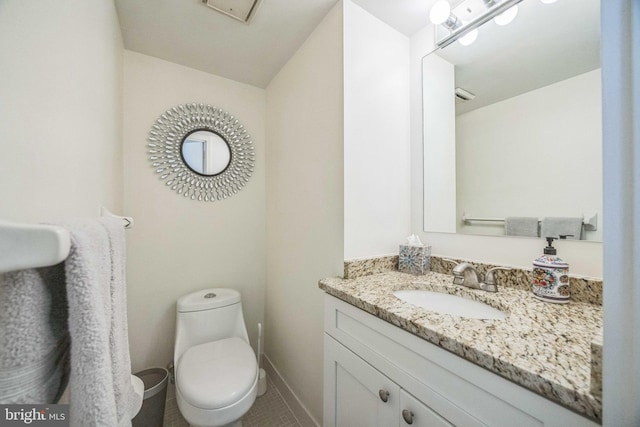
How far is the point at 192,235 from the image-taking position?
5.07ft

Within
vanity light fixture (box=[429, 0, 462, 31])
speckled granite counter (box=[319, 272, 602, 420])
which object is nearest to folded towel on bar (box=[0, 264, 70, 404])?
speckled granite counter (box=[319, 272, 602, 420])

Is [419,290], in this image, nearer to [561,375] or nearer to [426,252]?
[426,252]

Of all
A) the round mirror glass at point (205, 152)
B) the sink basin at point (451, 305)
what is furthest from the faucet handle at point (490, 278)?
the round mirror glass at point (205, 152)

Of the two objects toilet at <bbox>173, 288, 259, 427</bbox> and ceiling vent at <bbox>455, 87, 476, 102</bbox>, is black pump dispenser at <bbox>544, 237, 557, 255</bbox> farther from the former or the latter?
toilet at <bbox>173, 288, 259, 427</bbox>

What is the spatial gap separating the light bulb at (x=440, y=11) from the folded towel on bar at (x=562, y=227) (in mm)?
927

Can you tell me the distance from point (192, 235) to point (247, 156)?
68cm

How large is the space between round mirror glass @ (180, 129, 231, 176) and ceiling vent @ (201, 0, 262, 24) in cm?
69

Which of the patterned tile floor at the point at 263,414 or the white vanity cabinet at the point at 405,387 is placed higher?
the white vanity cabinet at the point at 405,387

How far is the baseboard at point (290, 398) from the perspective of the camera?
3.96 ft

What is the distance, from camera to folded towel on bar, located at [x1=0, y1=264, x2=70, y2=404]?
0.25 meters

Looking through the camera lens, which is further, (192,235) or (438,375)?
(192,235)

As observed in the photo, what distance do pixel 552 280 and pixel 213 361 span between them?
1.47 m

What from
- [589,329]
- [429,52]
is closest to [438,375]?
[589,329]

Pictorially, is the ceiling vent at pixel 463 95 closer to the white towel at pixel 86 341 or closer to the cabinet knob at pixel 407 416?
the cabinet knob at pixel 407 416
